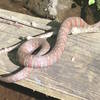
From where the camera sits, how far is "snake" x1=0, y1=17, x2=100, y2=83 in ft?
11.8

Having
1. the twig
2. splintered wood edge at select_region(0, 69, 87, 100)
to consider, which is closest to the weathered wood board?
splintered wood edge at select_region(0, 69, 87, 100)

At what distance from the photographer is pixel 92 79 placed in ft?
11.6

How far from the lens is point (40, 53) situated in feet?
12.5

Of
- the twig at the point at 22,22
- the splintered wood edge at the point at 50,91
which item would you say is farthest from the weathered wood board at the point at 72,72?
the twig at the point at 22,22

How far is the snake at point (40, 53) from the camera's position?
359 centimetres

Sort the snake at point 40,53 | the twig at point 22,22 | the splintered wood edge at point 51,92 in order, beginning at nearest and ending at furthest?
the splintered wood edge at point 51,92, the snake at point 40,53, the twig at point 22,22

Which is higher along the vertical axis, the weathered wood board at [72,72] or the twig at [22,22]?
the twig at [22,22]

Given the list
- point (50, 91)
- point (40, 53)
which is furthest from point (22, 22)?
point (50, 91)

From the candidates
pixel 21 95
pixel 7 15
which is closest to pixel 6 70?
pixel 21 95

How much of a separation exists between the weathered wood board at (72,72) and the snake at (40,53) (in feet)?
0.22

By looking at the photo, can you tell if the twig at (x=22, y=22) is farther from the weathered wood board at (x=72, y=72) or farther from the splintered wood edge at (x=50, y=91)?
the splintered wood edge at (x=50, y=91)

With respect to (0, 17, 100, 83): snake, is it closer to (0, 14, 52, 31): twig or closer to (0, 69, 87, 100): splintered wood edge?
(0, 69, 87, 100): splintered wood edge

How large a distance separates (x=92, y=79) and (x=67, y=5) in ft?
9.63

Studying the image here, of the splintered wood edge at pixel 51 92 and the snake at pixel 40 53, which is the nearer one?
the splintered wood edge at pixel 51 92
